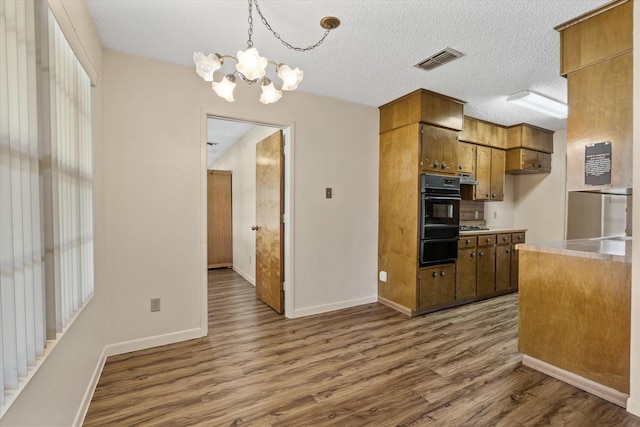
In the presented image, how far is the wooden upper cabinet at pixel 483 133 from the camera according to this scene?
13.3 ft

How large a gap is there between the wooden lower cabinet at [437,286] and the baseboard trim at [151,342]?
2.33 metres

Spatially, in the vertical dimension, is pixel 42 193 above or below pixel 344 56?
below

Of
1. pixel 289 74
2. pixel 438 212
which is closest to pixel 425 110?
pixel 438 212

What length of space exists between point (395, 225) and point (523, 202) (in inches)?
120

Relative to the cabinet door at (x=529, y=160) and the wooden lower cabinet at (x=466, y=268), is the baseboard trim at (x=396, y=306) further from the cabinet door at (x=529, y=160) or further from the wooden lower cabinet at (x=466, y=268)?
the cabinet door at (x=529, y=160)

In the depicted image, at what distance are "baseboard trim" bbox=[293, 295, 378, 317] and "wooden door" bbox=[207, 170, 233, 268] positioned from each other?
2.93 meters

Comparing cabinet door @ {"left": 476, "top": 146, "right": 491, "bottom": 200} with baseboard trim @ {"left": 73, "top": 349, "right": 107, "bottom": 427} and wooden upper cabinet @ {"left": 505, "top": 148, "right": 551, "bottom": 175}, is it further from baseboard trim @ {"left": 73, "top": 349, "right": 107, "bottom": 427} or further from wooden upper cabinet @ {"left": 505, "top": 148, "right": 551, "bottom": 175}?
baseboard trim @ {"left": 73, "top": 349, "right": 107, "bottom": 427}

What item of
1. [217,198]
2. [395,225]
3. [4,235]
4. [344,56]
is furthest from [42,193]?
[217,198]

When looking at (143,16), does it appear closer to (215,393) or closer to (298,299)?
(215,393)

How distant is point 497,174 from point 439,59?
2.70m

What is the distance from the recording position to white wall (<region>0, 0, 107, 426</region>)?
114 cm

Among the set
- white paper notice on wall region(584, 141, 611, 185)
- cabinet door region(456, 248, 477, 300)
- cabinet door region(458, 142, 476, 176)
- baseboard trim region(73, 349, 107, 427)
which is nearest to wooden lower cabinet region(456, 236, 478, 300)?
cabinet door region(456, 248, 477, 300)

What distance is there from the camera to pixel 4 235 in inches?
35.9

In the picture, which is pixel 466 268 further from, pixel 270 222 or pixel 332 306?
pixel 270 222
